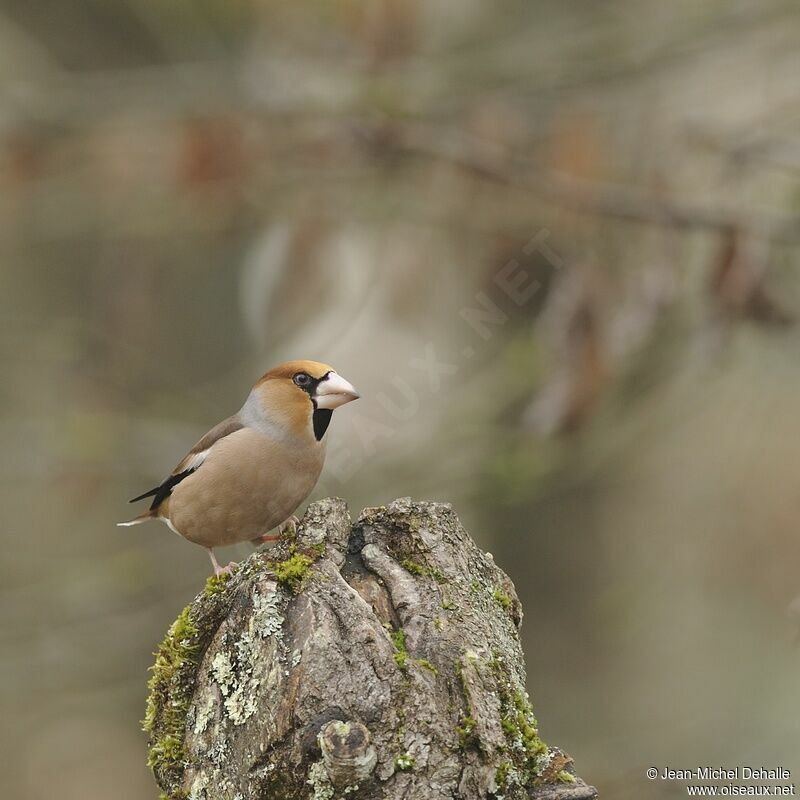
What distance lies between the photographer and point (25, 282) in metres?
9.05

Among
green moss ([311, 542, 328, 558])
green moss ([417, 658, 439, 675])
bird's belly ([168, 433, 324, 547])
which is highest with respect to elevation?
bird's belly ([168, 433, 324, 547])

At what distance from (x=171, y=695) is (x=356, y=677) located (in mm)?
653

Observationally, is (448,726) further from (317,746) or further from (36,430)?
(36,430)

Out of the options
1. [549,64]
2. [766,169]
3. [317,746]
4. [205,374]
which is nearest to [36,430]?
[205,374]

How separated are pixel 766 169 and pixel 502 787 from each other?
4.68 m

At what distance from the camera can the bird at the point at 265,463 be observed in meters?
4.01

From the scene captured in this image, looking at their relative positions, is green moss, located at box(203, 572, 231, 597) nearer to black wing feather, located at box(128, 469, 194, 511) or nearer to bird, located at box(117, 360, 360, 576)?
bird, located at box(117, 360, 360, 576)

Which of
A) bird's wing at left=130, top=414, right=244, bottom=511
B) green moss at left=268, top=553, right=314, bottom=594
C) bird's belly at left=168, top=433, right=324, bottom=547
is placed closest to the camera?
green moss at left=268, top=553, right=314, bottom=594

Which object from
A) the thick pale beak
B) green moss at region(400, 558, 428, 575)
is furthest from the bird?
green moss at region(400, 558, 428, 575)

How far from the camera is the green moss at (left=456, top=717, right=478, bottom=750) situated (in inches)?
102

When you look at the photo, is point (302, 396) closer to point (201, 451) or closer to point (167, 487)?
point (201, 451)

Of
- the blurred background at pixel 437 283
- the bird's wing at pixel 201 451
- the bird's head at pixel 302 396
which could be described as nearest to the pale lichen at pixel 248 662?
the bird's head at pixel 302 396

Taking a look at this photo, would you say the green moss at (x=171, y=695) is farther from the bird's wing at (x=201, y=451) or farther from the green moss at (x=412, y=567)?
the bird's wing at (x=201, y=451)

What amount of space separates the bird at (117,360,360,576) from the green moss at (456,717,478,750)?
146cm
